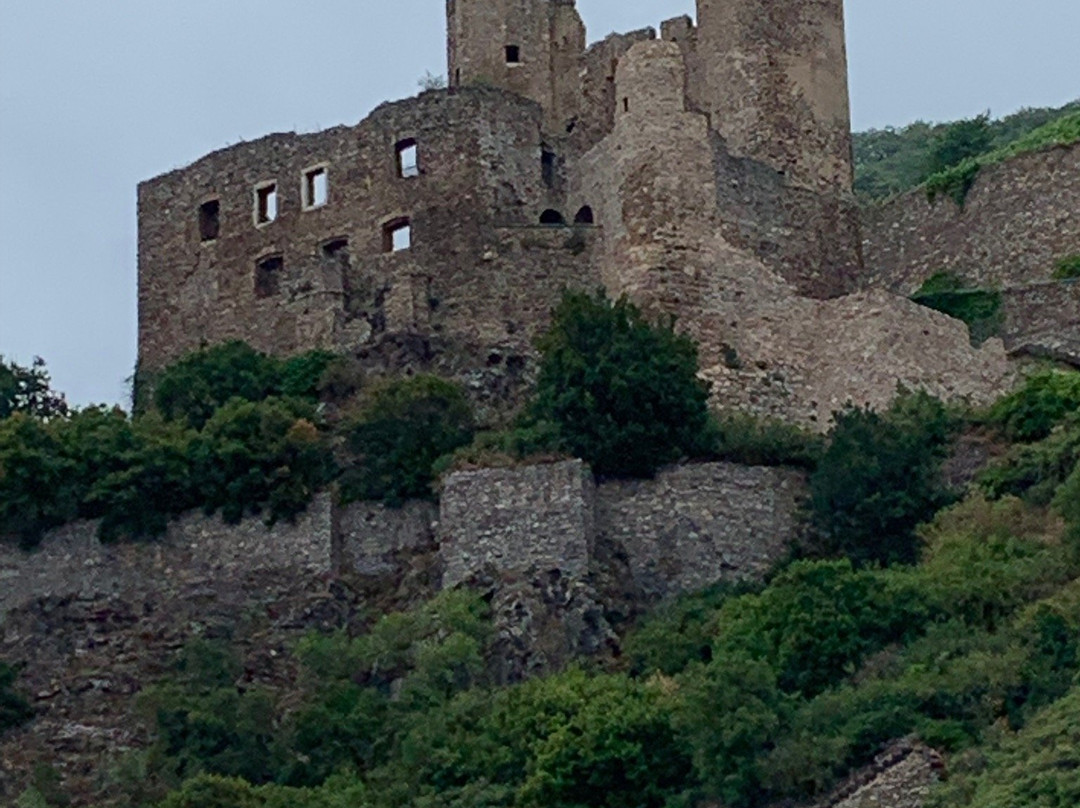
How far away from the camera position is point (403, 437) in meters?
43.5

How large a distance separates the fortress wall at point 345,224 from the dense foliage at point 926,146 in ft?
23.4

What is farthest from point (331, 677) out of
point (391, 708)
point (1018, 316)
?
point (1018, 316)

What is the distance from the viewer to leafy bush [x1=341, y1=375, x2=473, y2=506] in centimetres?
4309

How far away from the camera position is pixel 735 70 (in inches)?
1908

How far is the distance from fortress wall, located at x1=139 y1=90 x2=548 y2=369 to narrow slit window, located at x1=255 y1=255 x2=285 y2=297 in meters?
0.04

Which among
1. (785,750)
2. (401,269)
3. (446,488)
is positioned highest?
(401,269)

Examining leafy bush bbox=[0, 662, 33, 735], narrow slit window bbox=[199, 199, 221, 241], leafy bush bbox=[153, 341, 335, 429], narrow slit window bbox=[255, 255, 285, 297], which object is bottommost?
leafy bush bbox=[0, 662, 33, 735]

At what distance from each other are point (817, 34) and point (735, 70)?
1.35 m

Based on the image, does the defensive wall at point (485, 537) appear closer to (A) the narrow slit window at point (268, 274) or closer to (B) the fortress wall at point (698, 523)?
(B) the fortress wall at point (698, 523)

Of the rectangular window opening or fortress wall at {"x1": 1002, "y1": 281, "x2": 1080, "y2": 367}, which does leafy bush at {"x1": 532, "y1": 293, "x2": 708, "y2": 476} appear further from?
fortress wall at {"x1": 1002, "y1": 281, "x2": 1080, "y2": 367}

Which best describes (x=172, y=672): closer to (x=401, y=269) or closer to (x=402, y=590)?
(x=402, y=590)

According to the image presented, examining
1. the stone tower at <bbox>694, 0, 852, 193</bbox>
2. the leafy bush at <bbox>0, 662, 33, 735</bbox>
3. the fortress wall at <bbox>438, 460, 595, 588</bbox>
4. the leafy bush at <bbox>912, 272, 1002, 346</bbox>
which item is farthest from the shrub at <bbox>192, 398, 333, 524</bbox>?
the leafy bush at <bbox>912, 272, 1002, 346</bbox>

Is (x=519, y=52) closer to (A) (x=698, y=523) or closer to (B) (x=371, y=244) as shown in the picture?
(B) (x=371, y=244)

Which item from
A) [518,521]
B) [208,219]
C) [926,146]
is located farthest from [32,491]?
[926,146]
